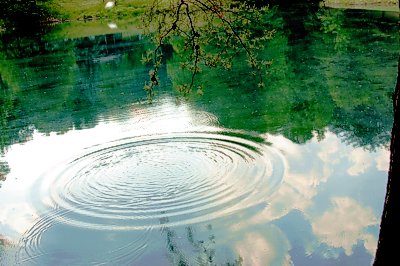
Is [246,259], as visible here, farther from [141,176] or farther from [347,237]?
[141,176]

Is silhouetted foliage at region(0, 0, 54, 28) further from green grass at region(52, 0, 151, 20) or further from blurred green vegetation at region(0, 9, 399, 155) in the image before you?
blurred green vegetation at region(0, 9, 399, 155)

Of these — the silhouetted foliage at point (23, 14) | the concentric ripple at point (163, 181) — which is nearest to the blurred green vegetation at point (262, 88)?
the concentric ripple at point (163, 181)

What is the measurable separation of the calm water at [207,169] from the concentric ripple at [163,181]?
0.04 metres

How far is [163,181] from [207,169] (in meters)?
1.23

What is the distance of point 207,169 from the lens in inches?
524

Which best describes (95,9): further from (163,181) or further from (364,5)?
(163,181)

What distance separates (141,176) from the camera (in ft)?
43.9

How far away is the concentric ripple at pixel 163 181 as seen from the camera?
37.3 feet

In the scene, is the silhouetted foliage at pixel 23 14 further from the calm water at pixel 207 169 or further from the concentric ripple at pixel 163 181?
the concentric ripple at pixel 163 181

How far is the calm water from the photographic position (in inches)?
399

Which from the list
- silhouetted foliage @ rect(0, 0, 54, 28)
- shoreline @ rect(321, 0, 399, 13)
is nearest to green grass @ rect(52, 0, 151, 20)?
silhouetted foliage @ rect(0, 0, 54, 28)

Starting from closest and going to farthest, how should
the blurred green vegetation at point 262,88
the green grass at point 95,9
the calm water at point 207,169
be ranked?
the calm water at point 207,169
the blurred green vegetation at point 262,88
the green grass at point 95,9

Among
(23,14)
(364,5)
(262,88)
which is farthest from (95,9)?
(262,88)

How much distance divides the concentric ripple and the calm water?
43mm
